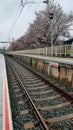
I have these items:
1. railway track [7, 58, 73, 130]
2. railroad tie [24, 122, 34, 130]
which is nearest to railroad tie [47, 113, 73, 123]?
railway track [7, 58, 73, 130]

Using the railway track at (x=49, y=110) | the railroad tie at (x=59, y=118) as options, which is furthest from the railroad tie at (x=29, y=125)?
the railroad tie at (x=59, y=118)

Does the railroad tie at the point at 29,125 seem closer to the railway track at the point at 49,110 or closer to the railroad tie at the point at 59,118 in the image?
the railway track at the point at 49,110

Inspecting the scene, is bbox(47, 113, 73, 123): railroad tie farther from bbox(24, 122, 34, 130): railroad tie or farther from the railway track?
bbox(24, 122, 34, 130): railroad tie

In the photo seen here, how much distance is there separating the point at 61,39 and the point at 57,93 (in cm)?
3965

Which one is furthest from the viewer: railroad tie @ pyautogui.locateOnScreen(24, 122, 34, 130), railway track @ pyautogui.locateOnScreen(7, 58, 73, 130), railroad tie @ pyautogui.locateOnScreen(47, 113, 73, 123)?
railroad tie @ pyautogui.locateOnScreen(47, 113, 73, 123)

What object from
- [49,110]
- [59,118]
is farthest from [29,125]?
[49,110]

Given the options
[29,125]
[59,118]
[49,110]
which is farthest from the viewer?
[49,110]

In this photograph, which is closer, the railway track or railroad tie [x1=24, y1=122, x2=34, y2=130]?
railroad tie [x1=24, y1=122, x2=34, y2=130]

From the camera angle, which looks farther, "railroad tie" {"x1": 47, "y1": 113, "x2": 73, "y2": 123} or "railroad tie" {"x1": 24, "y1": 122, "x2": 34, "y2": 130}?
"railroad tie" {"x1": 47, "y1": 113, "x2": 73, "y2": 123}

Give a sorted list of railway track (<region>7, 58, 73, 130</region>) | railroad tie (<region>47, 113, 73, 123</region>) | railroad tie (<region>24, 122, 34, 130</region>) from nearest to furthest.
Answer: railroad tie (<region>24, 122, 34, 130</region>)
railway track (<region>7, 58, 73, 130</region>)
railroad tie (<region>47, 113, 73, 123</region>)

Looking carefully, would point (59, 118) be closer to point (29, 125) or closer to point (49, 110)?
point (49, 110)

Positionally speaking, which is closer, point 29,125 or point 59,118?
point 29,125

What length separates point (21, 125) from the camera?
6625 mm

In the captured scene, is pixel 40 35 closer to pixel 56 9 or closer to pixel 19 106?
pixel 56 9
